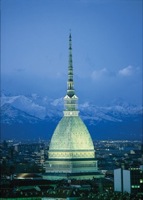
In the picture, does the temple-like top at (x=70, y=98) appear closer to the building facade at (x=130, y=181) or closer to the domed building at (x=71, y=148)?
the domed building at (x=71, y=148)

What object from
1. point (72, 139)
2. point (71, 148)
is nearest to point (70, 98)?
point (72, 139)

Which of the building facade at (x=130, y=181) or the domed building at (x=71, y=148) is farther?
the domed building at (x=71, y=148)

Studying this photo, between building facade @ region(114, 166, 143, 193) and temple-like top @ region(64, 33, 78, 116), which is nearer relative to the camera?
building facade @ region(114, 166, 143, 193)

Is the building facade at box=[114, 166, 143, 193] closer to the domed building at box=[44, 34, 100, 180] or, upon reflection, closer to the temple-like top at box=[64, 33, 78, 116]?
the domed building at box=[44, 34, 100, 180]

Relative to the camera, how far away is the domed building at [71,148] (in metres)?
141

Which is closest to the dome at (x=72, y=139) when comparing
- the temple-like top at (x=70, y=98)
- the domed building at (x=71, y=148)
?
the domed building at (x=71, y=148)

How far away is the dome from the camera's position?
142 meters

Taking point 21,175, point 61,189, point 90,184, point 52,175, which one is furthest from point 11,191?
point 21,175

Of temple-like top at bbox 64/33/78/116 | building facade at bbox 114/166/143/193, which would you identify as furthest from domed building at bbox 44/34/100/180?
building facade at bbox 114/166/143/193

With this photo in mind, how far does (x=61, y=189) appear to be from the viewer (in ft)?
385

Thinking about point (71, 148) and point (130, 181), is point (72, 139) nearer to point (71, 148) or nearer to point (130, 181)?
point (71, 148)

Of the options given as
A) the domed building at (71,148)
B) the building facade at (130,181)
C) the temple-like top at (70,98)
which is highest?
the temple-like top at (70,98)

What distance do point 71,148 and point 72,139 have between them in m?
0.91

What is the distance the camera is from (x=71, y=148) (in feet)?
465
